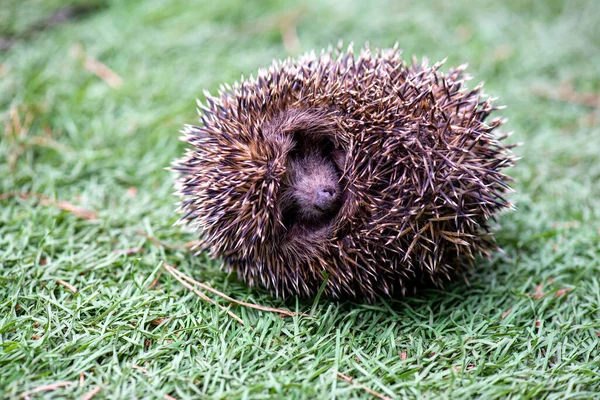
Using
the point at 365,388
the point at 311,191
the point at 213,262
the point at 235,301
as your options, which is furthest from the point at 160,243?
the point at 365,388

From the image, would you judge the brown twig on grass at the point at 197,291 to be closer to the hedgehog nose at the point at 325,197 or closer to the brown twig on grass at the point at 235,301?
the brown twig on grass at the point at 235,301

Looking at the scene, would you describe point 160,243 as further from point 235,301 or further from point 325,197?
point 325,197

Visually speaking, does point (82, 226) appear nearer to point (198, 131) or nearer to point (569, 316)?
point (198, 131)

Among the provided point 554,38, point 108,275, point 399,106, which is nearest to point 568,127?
point 554,38

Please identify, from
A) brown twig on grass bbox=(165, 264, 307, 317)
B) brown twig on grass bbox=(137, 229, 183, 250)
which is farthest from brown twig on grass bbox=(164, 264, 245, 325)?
brown twig on grass bbox=(137, 229, 183, 250)

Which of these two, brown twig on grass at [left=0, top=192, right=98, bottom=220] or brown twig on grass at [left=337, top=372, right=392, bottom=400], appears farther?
brown twig on grass at [left=0, top=192, right=98, bottom=220]

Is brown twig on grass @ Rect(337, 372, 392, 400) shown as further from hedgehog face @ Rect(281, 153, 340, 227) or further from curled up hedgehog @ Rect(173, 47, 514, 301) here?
hedgehog face @ Rect(281, 153, 340, 227)
